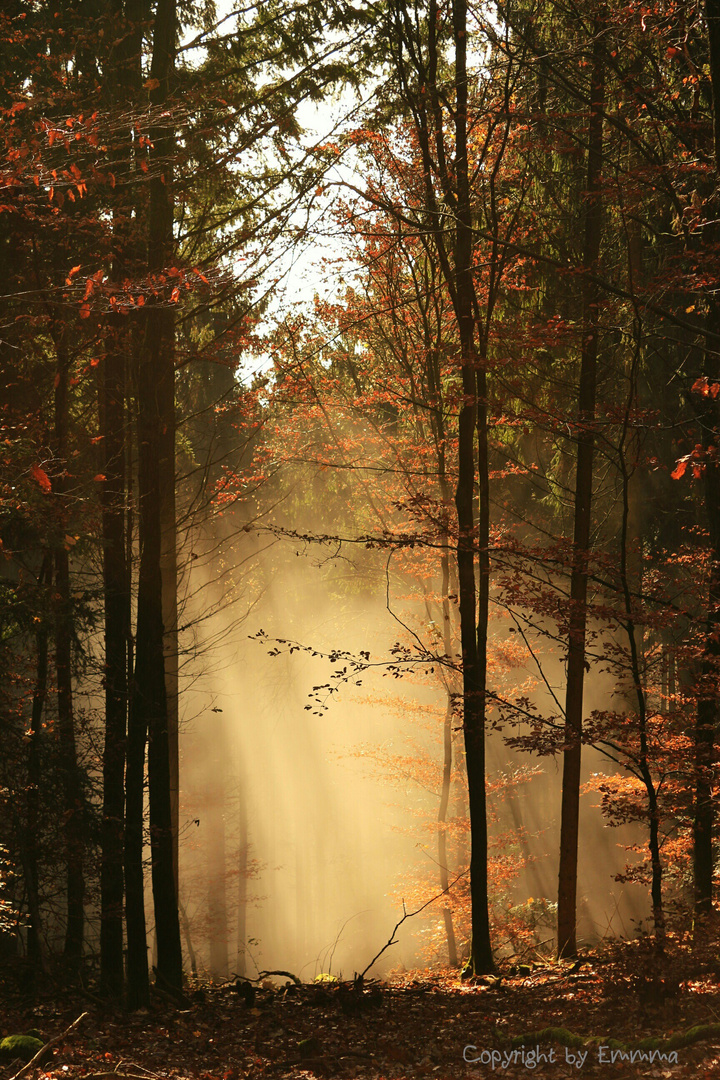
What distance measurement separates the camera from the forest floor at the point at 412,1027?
4637mm

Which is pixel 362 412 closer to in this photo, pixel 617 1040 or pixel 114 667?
pixel 114 667

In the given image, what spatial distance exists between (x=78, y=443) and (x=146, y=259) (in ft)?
7.74

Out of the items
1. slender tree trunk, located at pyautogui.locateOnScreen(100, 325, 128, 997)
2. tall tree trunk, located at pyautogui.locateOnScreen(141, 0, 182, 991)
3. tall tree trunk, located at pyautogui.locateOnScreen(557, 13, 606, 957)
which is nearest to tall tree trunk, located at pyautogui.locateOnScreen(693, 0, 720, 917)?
tall tree trunk, located at pyautogui.locateOnScreen(557, 13, 606, 957)

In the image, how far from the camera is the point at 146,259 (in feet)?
26.4

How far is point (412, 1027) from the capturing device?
5.99 m

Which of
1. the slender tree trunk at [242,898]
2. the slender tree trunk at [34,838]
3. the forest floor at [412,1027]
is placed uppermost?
the slender tree trunk at [34,838]

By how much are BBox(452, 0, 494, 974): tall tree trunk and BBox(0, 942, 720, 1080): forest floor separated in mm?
753

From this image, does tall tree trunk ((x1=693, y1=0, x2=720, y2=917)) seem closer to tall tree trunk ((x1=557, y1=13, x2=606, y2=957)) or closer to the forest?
the forest

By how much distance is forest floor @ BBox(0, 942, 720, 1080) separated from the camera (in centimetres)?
464

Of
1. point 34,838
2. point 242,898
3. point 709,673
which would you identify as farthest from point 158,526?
point 242,898

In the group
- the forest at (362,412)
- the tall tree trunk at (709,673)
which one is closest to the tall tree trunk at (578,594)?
the forest at (362,412)

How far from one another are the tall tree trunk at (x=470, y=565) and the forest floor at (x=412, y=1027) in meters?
0.75

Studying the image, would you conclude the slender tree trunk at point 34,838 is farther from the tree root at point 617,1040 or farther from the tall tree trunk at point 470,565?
the tree root at point 617,1040

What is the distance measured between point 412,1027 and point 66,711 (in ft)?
15.4
